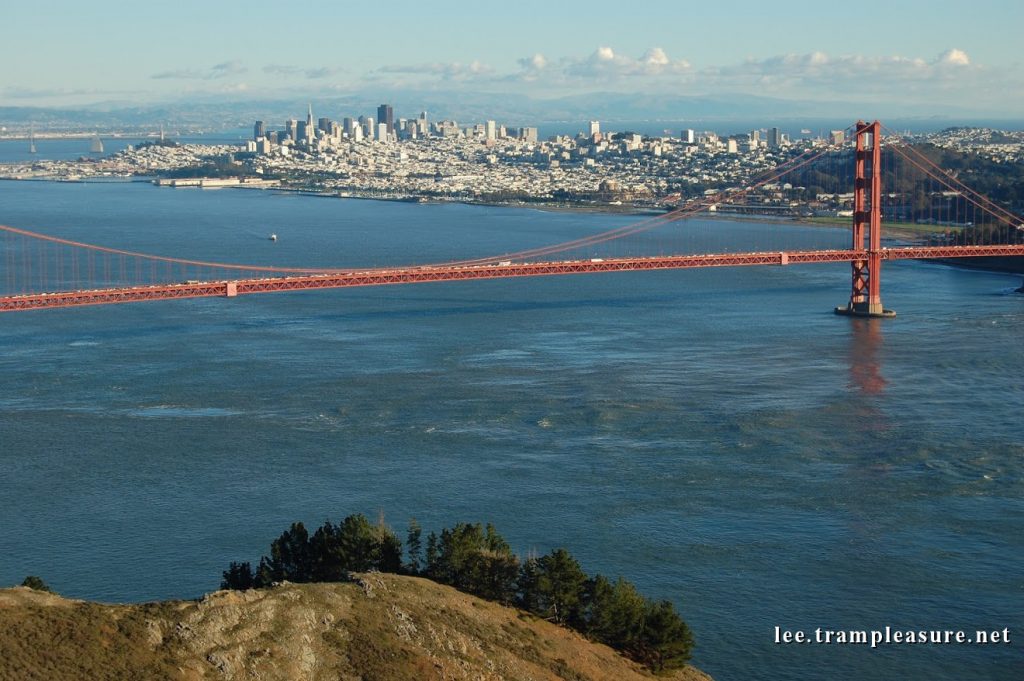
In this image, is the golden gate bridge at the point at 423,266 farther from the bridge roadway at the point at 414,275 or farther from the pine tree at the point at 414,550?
the pine tree at the point at 414,550

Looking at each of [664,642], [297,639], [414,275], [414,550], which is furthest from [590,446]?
Result: [414,275]

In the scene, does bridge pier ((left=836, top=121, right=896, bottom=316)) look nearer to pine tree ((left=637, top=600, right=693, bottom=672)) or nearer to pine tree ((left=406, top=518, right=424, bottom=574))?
pine tree ((left=406, top=518, right=424, bottom=574))

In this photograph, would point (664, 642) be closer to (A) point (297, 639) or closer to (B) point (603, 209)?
(A) point (297, 639)

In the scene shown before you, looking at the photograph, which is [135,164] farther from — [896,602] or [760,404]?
[896,602]

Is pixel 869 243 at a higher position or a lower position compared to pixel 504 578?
higher

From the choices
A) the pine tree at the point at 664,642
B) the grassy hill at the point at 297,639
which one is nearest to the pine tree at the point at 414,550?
the grassy hill at the point at 297,639

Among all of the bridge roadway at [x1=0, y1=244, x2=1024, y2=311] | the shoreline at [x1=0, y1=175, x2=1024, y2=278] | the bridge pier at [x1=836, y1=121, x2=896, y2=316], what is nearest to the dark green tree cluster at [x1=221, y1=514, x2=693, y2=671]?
the bridge roadway at [x1=0, y1=244, x2=1024, y2=311]
